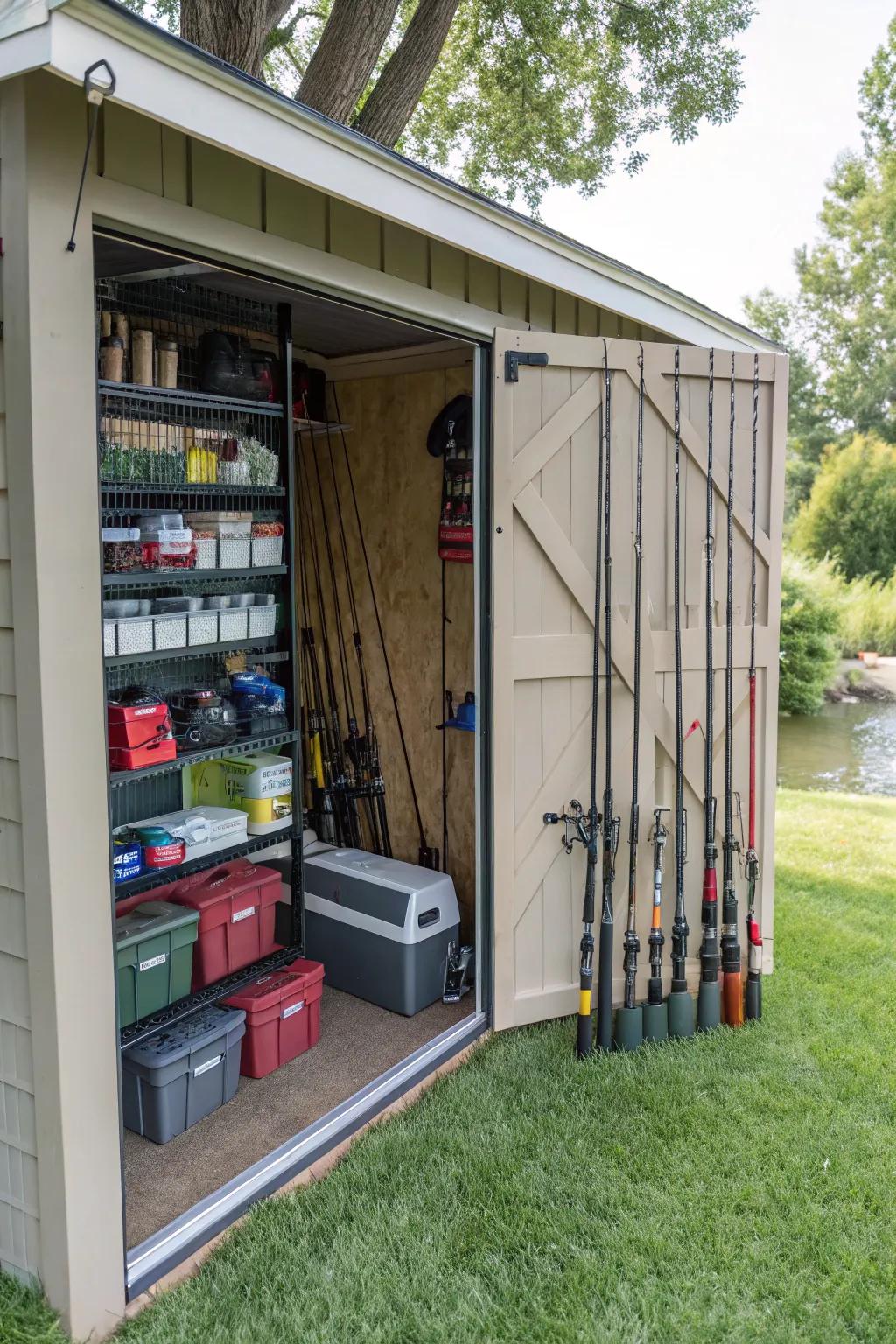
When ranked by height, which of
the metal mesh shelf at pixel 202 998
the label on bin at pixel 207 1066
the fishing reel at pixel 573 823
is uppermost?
the fishing reel at pixel 573 823

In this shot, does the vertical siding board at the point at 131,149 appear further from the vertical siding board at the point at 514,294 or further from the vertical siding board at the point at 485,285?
the vertical siding board at the point at 514,294

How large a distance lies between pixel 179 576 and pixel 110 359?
0.60 metres

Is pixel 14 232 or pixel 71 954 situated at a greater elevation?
pixel 14 232

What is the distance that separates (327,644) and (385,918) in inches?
55.9

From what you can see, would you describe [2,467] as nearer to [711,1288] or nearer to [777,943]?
[711,1288]

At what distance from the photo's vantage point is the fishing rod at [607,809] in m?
3.39

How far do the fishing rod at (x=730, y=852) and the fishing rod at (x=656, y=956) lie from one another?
24cm

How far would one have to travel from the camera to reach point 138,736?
2643 millimetres

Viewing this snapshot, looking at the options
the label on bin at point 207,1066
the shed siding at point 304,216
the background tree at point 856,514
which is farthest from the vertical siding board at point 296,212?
the background tree at point 856,514

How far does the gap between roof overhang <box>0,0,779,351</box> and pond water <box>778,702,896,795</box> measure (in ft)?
25.9

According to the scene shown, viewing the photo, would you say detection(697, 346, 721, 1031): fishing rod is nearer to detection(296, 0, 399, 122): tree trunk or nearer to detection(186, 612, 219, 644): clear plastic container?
detection(186, 612, 219, 644): clear plastic container

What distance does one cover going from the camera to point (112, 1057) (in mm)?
2191

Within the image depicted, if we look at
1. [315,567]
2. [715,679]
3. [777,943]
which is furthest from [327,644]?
[777,943]

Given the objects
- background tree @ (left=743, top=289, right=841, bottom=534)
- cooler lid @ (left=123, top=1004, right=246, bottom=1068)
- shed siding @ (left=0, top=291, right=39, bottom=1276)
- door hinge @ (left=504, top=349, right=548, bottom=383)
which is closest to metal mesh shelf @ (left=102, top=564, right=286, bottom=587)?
shed siding @ (left=0, top=291, right=39, bottom=1276)
